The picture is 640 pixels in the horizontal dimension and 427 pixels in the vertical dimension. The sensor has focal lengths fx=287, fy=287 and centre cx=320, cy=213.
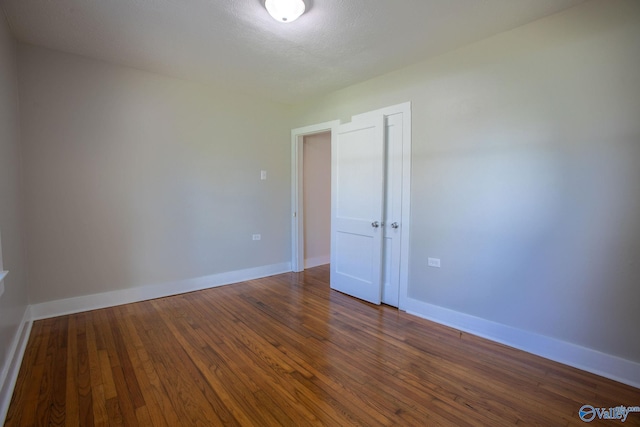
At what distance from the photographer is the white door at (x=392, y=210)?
3.17 metres

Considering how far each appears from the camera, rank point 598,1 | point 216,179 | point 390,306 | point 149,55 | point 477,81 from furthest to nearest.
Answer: point 216,179
point 390,306
point 149,55
point 477,81
point 598,1

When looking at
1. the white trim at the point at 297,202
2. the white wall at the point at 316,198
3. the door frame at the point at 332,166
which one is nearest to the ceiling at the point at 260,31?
the door frame at the point at 332,166

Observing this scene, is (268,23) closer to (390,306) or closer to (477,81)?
(477,81)

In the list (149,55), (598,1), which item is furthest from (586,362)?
(149,55)

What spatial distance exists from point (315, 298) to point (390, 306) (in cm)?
89

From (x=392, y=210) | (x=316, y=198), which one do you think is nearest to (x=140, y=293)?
(x=316, y=198)

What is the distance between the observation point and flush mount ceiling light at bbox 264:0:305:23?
197cm

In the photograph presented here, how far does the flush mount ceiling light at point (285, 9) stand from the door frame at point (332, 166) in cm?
150

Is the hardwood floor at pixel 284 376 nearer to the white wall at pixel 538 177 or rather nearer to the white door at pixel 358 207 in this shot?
the white wall at pixel 538 177

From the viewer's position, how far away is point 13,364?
195 cm

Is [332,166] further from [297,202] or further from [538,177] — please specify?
[538,177]

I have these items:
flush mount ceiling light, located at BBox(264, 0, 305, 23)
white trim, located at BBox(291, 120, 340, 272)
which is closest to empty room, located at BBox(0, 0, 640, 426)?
flush mount ceiling light, located at BBox(264, 0, 305, 23)

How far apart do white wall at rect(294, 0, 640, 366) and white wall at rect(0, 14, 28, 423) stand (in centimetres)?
329

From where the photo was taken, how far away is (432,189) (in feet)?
9.53
